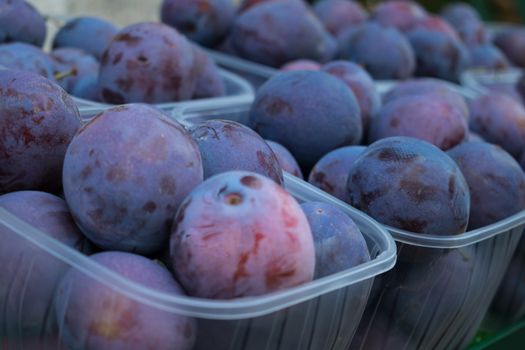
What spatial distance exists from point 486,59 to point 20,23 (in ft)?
4.52

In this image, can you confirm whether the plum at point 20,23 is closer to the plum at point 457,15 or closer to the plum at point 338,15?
the plum at point 338,15

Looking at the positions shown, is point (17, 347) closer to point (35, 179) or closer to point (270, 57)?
point (35, 179)

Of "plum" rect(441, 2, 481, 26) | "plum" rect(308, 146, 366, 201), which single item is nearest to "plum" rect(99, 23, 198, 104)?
"plum" rect(308, 146, 366, 201)

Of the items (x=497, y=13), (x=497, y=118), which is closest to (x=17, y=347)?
(x=497, y=118)

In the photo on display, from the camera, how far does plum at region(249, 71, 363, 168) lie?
1021 mm

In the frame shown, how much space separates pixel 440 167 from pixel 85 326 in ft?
1.55

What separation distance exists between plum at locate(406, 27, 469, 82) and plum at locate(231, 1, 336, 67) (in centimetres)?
33

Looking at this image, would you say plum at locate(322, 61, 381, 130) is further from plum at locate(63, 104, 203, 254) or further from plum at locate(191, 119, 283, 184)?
plum at locate(63, 104, 203, 254)

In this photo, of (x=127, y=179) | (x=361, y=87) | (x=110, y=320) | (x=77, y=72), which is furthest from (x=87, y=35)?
(x=110, y=320)

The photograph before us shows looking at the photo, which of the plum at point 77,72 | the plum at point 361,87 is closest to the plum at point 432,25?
the plum at point 361,87

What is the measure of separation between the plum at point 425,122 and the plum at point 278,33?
17.2 inches

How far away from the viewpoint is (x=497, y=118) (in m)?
1.31

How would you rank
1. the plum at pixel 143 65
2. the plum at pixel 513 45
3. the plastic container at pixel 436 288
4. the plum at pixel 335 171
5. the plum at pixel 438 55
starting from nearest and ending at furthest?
1. the plastic container at pixel 436 288
2. the plum at pixel 335 171
3. the plum at pixel 143 65
4. the plum at pixel 438 55
5. the plum at pixel 513 45

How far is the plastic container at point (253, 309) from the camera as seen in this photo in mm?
542
